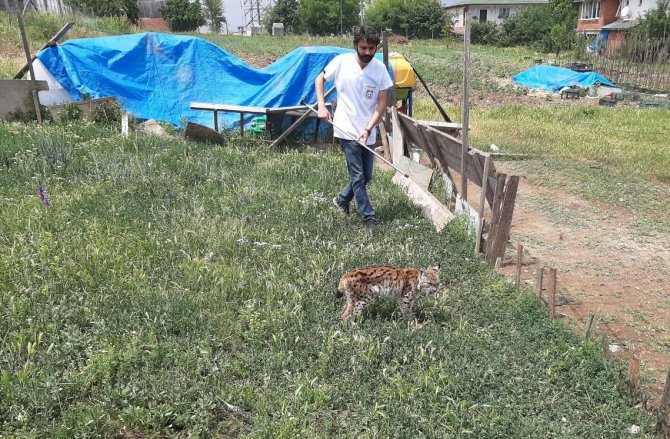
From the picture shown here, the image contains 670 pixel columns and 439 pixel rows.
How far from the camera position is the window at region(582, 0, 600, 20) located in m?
44.8

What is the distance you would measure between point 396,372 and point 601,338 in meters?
1.51

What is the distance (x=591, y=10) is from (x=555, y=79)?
28.6 meters

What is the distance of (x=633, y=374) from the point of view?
10.5ft

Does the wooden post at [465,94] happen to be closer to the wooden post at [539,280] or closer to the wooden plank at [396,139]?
the wooden post at [539,280]

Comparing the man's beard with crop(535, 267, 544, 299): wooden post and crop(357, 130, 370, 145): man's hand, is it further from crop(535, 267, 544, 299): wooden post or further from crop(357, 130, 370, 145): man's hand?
crop(535, 267, 544, 299): wooden post

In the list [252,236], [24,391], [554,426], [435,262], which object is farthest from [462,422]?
[252,236]

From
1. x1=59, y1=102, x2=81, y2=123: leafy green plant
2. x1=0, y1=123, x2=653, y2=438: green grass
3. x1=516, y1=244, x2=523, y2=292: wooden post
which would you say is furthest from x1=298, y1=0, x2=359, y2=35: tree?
x1=516, y1=244, x2=523, y2=292: wooden post

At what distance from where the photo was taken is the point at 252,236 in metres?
5.27

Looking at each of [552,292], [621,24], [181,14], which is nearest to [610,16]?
[621,24]

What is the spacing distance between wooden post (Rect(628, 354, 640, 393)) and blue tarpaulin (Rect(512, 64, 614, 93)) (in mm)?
20996

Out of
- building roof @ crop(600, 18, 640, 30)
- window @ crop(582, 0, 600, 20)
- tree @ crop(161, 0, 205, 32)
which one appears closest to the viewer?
building roof @ crop(600, 18, 640, 30)

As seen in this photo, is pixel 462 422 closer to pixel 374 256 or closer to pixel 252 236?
pixel 374 256

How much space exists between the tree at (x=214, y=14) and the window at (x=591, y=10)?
154ft

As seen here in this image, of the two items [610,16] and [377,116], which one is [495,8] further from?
[377,116]
